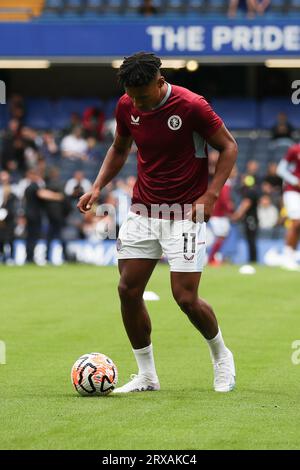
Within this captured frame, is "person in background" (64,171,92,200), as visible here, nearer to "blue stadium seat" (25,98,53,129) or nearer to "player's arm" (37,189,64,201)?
"player's arm" (37,189,64,201)

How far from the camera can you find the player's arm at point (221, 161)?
835cm

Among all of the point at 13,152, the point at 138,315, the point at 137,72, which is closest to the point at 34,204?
the point at 13,152

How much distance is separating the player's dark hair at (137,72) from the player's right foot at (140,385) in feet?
7.52

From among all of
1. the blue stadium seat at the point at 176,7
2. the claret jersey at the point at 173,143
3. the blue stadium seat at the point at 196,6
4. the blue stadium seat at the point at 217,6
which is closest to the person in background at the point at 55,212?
the blue stadium seat at the point at 176,7

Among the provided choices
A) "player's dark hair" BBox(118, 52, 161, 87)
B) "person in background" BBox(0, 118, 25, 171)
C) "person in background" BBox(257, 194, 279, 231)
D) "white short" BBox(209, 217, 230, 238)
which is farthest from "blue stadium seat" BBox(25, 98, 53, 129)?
"player's dark hair" BBox(118, 52, 161, 87)

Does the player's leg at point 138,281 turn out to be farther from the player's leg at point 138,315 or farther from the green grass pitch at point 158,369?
the green grass pitch at point 158,369

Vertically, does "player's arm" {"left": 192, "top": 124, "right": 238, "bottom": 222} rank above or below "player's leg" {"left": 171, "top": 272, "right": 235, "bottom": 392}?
above

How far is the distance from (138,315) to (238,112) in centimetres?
2343

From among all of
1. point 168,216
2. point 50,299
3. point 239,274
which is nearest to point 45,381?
point 168,216

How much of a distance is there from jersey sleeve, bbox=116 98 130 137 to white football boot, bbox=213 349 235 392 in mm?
1912

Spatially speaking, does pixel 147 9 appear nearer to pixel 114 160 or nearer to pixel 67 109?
pixel 67 109

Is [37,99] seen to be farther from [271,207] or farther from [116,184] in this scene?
[271,207]

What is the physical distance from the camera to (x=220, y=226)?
24578 mm

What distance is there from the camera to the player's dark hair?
26.4 ft
